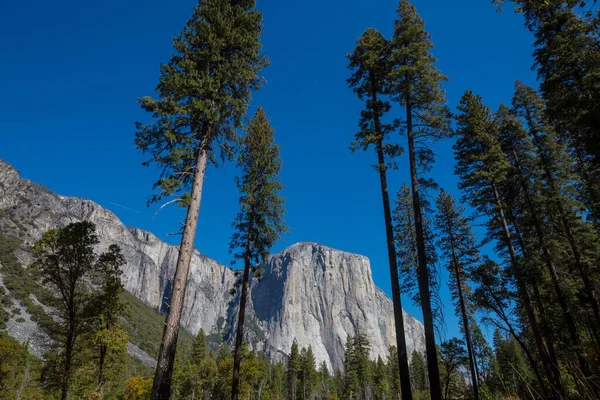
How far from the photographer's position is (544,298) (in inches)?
692

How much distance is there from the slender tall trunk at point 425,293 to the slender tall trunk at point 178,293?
21.6 ft

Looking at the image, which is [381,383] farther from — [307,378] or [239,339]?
[239,339]

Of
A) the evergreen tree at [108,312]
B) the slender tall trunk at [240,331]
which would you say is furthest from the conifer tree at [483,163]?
the evergreen tree at [108,312]

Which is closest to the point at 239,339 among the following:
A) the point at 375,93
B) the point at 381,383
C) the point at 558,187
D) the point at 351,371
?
the point at 375,93

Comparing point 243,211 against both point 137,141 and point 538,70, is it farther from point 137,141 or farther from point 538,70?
point 538,70

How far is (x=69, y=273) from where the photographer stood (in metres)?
15.0

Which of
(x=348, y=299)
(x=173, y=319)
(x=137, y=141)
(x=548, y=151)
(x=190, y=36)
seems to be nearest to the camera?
(x=173, y=319)

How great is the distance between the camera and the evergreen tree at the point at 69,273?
14445 millimetres

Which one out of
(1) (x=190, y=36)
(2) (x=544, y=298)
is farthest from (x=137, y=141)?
(2) (x=544, y=298)

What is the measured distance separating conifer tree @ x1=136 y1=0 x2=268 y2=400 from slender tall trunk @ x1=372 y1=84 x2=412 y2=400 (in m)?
5.20

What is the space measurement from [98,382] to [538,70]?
940 inches

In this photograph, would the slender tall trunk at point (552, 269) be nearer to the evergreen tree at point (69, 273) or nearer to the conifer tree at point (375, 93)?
the conifer tree at point (375, 93)

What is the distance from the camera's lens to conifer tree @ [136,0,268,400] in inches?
366

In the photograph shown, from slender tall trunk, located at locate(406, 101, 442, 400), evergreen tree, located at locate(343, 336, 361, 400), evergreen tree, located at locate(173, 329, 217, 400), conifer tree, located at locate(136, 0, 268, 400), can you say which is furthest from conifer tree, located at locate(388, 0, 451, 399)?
evergreen tree, located at locate(173, 329, 217, 400)
